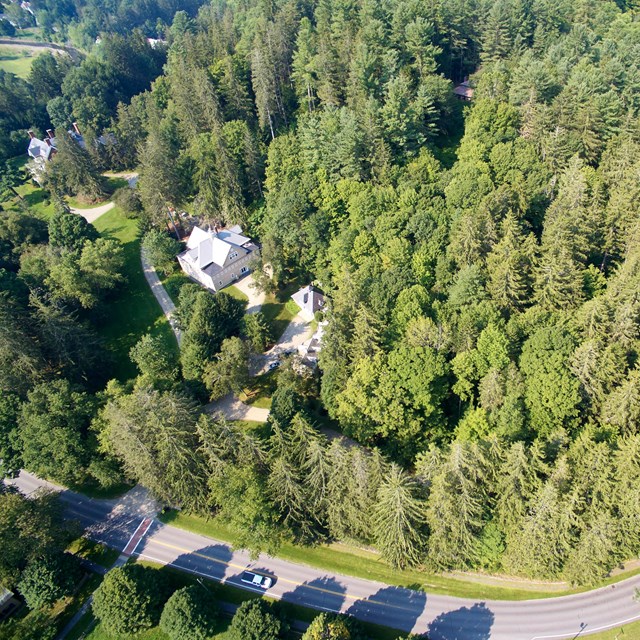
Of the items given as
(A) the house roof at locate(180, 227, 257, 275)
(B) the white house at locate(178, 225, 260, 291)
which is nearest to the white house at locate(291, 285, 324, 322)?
(B) the white house at locate(178, 225, 260, 291)

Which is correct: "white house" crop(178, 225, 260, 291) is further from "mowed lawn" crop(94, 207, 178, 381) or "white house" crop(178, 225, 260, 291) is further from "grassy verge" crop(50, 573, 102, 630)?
Result: "grassy verge" crop(50, 573, 102, 630)

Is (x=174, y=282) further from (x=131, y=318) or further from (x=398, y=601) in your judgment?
(x=398, y=601)

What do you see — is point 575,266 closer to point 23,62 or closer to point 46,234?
point 46,234

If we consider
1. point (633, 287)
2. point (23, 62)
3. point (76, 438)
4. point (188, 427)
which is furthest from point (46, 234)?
point (23, 62)

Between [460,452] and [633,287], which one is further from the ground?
[633,287]

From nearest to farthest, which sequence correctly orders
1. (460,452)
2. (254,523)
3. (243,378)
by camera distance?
(460,452), (254,523), (243,378)
